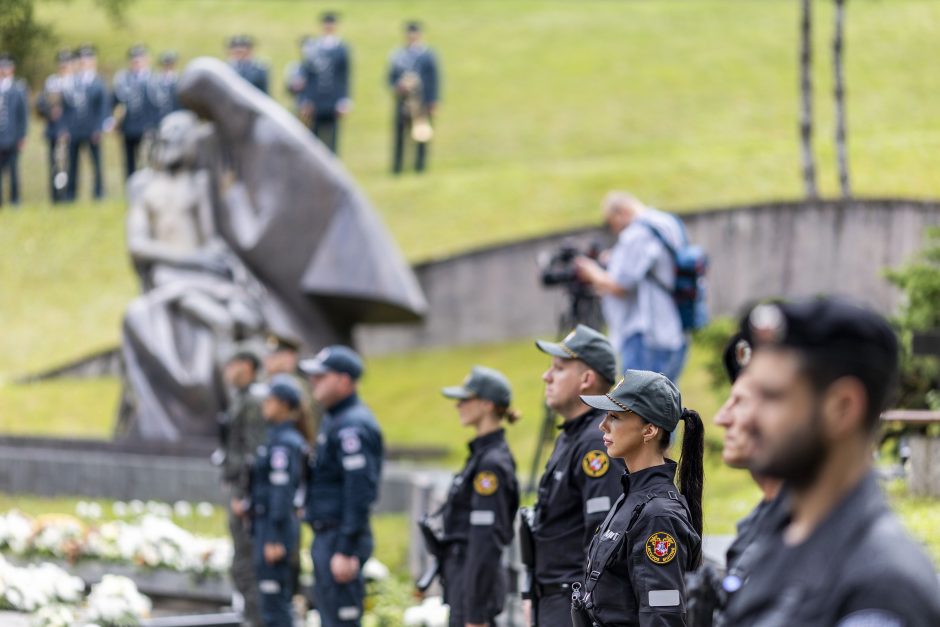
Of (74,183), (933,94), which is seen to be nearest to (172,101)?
(74,183)

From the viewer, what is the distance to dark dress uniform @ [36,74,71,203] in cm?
2798

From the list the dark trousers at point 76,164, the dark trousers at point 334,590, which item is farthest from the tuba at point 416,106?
the dark trousers at point 334,590

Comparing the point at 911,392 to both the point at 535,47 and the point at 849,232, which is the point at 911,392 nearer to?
the point at 849,232

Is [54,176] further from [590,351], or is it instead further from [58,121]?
[590,351]

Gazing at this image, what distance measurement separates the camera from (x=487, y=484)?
614 centimetres

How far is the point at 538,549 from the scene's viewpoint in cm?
536

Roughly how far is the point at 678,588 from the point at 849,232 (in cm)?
1538

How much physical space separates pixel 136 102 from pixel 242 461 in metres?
18.6

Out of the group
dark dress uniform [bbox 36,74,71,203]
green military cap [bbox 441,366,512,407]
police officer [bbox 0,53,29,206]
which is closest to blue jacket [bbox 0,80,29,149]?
police officer [bbox 0,53,29,206]

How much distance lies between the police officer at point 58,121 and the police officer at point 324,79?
415cm

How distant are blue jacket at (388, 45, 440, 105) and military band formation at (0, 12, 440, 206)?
2 centimetres

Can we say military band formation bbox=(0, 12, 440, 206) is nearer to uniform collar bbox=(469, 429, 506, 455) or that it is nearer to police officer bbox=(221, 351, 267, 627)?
police officer bbox=(221, 351, 267, 627)

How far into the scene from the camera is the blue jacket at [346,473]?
776cm

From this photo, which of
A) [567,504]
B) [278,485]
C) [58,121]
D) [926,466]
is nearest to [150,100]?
[58,121]
